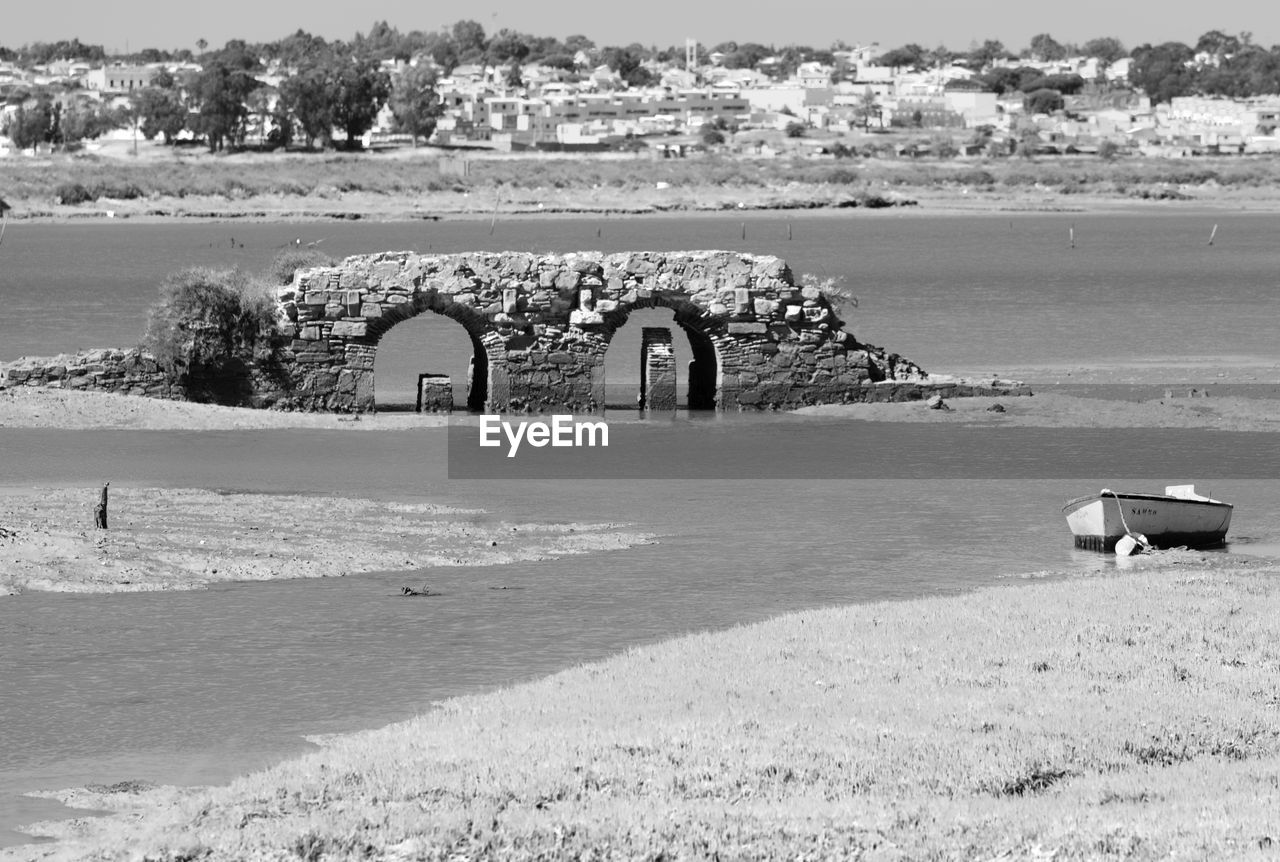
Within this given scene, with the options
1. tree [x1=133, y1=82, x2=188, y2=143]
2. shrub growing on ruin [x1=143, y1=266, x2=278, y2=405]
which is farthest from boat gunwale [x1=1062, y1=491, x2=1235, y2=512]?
tree [x1=133, y1=82, x2=188, y2=143]

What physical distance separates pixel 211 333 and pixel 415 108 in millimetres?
130572

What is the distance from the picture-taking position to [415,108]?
157 metres

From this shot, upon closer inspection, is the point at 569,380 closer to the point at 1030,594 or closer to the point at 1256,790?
the point at 1030,594

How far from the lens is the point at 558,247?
8000 centimetres

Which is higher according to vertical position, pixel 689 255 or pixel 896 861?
pixel 689 255

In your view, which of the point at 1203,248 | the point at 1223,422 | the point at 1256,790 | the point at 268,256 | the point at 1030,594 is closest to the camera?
→ the point at 1256,790

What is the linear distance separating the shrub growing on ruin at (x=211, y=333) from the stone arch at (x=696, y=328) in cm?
503

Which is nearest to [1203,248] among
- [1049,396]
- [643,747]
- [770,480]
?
[1049,396]

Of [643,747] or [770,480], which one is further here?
[770,480]

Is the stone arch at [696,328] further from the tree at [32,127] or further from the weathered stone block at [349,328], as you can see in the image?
the tree at [32,127]

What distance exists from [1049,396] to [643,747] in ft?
68.8

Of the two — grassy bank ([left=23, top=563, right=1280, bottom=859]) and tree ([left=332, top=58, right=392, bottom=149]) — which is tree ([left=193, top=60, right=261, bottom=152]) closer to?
tree ([left=332, top=58, right=392, bottom=149])

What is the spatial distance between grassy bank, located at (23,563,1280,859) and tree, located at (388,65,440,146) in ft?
474

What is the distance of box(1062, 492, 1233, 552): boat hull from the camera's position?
62.9 ft
